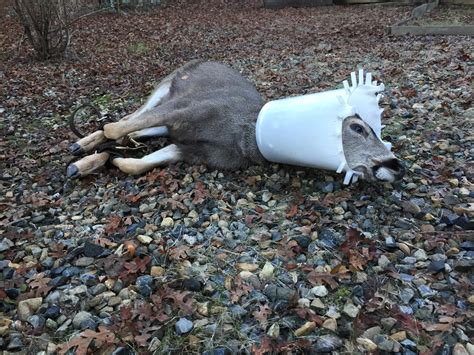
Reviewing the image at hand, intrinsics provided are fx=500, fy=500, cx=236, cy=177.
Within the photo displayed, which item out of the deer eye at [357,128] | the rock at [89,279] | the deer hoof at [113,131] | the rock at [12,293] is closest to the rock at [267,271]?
the rock at [89,279]

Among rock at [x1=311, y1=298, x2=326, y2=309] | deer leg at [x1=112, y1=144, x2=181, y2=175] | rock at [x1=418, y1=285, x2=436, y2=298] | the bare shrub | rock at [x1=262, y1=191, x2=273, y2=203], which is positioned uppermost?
the bare shrub

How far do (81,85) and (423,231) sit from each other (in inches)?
233

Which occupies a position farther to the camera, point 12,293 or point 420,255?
point 420,255

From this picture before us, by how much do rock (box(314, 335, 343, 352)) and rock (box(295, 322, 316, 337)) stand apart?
2.8 inches

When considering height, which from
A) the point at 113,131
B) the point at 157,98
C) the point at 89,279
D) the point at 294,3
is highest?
the point at 294,3

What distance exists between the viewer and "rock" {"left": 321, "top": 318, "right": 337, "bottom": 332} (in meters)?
2.61

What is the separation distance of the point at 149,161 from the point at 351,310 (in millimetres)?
2449

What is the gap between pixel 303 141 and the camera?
381 cm

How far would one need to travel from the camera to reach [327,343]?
8.23 feet

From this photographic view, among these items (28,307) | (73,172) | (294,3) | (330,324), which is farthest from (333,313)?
(294,3)

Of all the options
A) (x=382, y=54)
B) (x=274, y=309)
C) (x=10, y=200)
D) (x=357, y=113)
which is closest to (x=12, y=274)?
(x=10, y=200)

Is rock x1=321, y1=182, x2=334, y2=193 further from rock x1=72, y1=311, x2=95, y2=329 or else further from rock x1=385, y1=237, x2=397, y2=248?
rock x1=72, y1=311, x2=95, y2=329

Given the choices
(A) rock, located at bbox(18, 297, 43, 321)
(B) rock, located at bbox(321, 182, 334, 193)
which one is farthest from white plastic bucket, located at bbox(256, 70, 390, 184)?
(A) rock, located at bbox(18, 297, 43, 321)

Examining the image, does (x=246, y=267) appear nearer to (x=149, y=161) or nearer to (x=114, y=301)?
(x=114, y=301)
